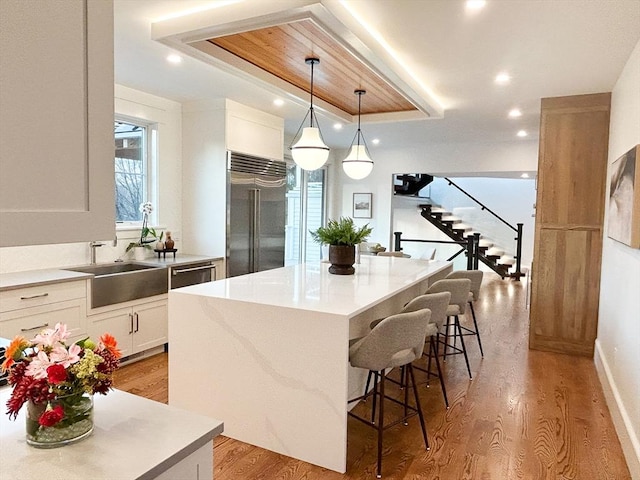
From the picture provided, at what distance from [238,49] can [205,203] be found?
2.15m

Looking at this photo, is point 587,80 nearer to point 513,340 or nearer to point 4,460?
point 513,340

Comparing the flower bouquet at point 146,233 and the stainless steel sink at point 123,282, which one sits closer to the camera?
the stainless steel sink at point 123,282

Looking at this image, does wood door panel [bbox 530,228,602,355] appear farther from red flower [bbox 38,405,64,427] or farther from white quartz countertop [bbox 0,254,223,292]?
red flower [bbox 38,405,64,427]

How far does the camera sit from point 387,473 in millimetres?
2502

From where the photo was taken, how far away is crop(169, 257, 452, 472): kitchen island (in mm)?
→ 2475

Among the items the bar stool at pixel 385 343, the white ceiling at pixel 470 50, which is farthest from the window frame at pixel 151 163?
the bar stool at pixel 385 343

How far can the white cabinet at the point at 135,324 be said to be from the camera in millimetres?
3833

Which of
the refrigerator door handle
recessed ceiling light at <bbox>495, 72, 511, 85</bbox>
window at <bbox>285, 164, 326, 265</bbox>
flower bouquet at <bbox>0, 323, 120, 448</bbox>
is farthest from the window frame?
flower bouquet at <bbox>0, 323, 120, 448</bbox>

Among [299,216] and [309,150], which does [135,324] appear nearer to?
[309,150]

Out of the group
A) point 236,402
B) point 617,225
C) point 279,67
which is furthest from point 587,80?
point 236,402

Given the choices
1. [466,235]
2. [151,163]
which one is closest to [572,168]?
[151,163]

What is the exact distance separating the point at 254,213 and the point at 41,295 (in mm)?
2601

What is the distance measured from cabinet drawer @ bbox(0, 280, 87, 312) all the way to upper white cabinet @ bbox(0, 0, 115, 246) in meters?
2.90

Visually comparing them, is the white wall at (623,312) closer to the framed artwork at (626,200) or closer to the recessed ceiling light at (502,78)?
the framed artwork at (626,200)
